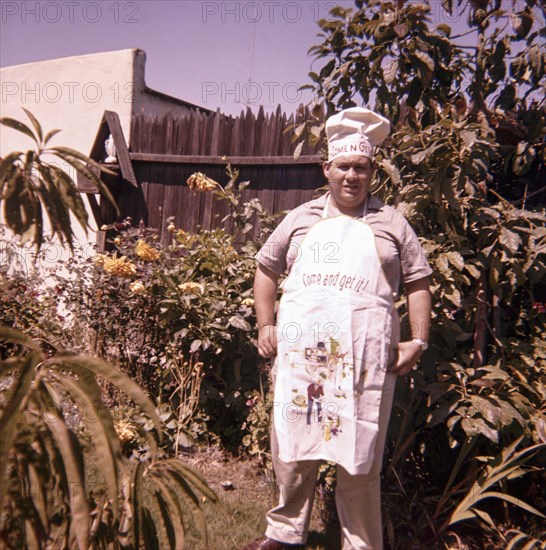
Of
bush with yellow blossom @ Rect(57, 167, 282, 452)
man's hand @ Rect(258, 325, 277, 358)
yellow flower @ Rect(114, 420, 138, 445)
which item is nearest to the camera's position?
man's hand @ Rect(258, 325, 277, 358)

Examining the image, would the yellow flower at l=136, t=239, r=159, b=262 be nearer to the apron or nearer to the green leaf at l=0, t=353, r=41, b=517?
the apron

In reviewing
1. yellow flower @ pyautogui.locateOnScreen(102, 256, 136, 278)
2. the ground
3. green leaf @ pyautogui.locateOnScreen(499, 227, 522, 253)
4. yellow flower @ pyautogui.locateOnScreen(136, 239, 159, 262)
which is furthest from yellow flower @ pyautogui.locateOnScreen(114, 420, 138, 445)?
green leaf @ pyautogui.locateOnScreen(499, 227, 522, 253)

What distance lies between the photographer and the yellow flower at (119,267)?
3320 millimetres

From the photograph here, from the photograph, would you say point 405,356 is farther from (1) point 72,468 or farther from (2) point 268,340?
(1) point 72,468

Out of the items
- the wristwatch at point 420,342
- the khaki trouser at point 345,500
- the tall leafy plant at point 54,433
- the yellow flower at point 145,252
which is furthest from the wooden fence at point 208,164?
the tall leafy plant at point 54,433

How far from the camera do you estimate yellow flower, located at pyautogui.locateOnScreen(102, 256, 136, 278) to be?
3.32 meters

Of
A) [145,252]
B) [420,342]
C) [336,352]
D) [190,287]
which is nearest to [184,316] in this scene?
[190,287]

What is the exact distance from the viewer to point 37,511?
2.68 feet

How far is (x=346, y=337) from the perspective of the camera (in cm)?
206

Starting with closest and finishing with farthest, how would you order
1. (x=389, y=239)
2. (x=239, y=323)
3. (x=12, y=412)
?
1. (x=12, y=412)
2. (x=389, y=239)
3. (x=239, y=323)

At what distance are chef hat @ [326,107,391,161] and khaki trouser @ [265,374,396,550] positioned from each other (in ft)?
2.92

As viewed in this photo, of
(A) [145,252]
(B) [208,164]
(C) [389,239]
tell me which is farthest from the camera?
(B) [208,164]

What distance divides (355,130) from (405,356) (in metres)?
0.89

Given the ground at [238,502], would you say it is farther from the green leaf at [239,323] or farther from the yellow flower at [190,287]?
the yellow flower at [190,287]
